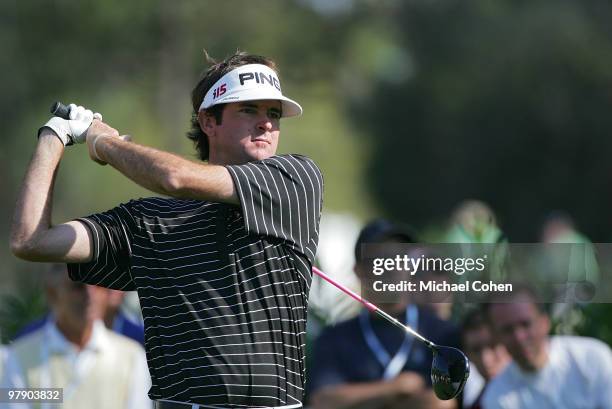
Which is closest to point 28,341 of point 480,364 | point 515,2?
point 480,364

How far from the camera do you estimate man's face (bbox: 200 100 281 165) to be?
5.96 metres

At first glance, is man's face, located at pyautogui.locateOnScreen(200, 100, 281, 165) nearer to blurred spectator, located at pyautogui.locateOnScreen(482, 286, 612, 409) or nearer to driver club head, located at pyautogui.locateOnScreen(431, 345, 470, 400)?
driver club head, located at pyautogui.locateOnScreen(431, 345, 470, 400)

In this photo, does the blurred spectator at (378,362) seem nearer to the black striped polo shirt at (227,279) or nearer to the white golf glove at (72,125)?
the black striped polo shirt at (227,279)

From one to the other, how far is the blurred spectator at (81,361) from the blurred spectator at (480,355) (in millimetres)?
2031

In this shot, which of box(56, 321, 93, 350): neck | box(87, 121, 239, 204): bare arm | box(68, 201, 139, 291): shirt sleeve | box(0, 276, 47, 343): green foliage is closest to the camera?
box(87, 121, 239, 204): bare arm

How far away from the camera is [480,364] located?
8.64m

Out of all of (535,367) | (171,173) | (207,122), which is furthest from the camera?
(535,367)

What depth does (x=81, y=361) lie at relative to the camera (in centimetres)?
850

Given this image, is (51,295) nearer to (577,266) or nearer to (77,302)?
(77,302)

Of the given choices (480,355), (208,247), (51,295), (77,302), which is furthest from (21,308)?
(208,247)

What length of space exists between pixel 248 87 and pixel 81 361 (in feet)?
10.5

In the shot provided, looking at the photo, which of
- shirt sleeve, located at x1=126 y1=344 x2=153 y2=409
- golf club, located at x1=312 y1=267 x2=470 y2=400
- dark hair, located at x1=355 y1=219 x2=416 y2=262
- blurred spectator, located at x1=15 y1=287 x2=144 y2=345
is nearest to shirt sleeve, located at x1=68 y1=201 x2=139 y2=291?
golf club, located at x1=312 y1=267 x2=470 y2=400

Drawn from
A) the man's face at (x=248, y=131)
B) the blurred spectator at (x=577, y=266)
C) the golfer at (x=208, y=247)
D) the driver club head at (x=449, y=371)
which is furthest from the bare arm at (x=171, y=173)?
the blurred spectator at (x=577, y=266)

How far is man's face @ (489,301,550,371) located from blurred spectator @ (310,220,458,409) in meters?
0.34
